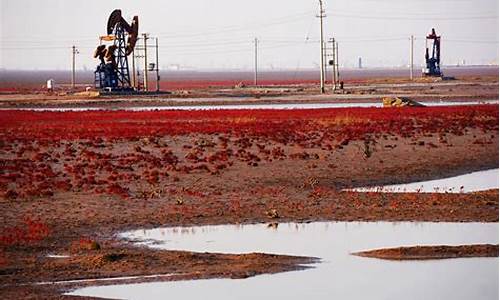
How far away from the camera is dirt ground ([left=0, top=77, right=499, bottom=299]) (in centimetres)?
1588

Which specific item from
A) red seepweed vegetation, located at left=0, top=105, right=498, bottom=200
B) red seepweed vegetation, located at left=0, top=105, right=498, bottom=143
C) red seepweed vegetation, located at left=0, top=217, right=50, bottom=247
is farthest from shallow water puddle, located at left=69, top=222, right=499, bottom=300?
red seepweed vegetation, located at left=0, top=105, right=498, bottom=143

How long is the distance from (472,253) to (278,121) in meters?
29.3

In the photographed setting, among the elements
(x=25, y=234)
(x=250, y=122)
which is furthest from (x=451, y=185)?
(x=250, y=122)

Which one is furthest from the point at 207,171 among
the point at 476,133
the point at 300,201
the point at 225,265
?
the point at 476,133

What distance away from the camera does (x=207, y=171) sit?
2750 centimetres

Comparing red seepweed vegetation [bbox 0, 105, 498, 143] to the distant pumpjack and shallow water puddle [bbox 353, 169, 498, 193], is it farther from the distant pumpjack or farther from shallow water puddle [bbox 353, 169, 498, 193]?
the distant pumpjack

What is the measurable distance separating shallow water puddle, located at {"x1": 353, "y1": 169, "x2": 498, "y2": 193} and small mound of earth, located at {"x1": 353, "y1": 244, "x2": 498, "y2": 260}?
7118 mm

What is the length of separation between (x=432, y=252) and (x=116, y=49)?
6478cm

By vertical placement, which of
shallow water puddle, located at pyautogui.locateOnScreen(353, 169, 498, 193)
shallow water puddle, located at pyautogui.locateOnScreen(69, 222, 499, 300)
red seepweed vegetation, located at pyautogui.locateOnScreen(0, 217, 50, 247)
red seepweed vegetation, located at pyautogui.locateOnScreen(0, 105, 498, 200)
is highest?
red seepweed vegetation, located at pyautogui.locateOnScreen(0, 105, 498, 200)

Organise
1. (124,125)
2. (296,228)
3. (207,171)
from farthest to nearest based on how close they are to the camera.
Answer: (124,125), (207,171), (296,228)

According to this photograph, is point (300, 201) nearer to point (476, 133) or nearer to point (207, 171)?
point (207, 171)

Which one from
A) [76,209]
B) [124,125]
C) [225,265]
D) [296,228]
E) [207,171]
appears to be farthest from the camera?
[124,125]

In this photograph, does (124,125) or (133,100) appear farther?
(133,100)

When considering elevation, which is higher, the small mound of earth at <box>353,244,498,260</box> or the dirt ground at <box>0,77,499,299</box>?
the dirt ground at <box>0,77,499,299</box>
